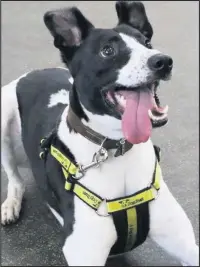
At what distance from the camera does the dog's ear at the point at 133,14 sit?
2203 mm

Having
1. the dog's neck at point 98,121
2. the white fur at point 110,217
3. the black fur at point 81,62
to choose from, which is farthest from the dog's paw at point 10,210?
the dog's neck at point 98,121

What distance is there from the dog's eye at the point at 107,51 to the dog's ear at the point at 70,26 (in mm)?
130

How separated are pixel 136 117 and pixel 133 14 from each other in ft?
1.44

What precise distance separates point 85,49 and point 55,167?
45 cm

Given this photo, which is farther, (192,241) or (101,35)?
(192,241)

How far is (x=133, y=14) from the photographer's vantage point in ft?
7.23

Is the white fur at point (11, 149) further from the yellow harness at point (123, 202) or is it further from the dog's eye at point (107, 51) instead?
the dog's eye at point (107, 51)

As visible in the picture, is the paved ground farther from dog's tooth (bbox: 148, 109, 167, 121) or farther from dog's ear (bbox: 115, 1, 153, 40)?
dog's ear (bbox: 115, 1, 153, 40)

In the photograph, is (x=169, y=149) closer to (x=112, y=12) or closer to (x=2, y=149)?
(x=2, y=149)

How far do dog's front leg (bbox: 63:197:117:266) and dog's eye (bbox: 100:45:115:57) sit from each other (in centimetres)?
49

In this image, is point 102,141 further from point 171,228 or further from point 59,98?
point 59,98

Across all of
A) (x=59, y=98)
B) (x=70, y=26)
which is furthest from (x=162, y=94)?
(x=70, y=26)

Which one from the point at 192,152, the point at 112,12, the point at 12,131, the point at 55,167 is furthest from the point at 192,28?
the point at 55,167

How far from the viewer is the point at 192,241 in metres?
2.23
